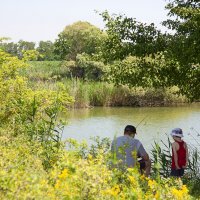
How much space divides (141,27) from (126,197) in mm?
7804

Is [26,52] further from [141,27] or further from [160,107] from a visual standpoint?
[160,107]

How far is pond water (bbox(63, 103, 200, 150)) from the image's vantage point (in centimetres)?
1953

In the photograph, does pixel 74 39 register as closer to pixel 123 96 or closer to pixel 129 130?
pixel 123 96

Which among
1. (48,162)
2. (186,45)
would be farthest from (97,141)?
(186,45)

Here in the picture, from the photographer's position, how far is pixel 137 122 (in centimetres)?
2475

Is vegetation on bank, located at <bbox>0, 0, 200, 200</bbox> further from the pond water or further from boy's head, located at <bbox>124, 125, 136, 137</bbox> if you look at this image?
the pond water

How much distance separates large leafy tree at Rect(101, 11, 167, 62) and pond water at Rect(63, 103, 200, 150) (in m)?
5.32

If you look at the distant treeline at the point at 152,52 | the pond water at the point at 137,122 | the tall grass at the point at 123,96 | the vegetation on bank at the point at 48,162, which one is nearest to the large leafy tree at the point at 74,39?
the tall grass at the point at 123,96

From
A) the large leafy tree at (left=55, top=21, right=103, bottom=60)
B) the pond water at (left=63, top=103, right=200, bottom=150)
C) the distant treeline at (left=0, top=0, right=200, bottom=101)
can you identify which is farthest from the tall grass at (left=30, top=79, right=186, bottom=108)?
the distant treeline at (left=0, top=0, right=200, bottom=101)

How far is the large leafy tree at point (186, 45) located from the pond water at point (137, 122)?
4888mm

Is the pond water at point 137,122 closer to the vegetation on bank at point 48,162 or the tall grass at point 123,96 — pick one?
the tall grass at point 123,96

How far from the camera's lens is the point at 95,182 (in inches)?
148

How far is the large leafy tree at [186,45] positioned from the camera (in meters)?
10.0

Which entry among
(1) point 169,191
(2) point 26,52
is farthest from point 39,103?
(1) point 169,191
